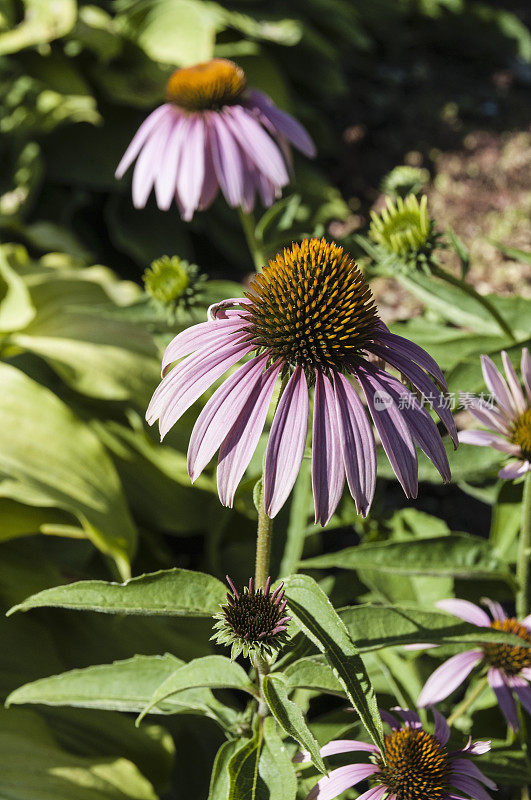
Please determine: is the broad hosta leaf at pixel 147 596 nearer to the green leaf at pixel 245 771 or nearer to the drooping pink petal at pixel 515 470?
the green leaf at pixel 245 771

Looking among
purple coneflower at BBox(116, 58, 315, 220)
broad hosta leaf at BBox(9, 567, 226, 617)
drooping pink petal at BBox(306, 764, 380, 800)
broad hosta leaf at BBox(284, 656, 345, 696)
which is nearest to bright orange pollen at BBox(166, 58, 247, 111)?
purple coneflower at BBox(116, 58, 315, 220)

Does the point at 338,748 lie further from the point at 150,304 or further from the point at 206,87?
the point at 206,87

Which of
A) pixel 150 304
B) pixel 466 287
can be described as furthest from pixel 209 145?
pixel 466 287

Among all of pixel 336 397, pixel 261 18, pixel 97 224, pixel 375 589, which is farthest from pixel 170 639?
pixel 261 18

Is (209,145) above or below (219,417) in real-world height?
above

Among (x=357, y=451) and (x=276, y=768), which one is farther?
(x=276, y=768)

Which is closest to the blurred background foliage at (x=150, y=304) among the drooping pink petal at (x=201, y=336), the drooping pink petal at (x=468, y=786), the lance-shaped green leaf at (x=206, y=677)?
the lance-shaped green leaf at (x=206, y=677)

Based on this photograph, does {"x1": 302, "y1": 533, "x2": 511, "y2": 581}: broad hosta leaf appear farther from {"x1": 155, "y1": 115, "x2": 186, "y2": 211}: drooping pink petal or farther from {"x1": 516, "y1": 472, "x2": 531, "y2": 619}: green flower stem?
{"x1": 155, "y1": 115, "x2": 186, "y2": 211}: drooping pink petal
